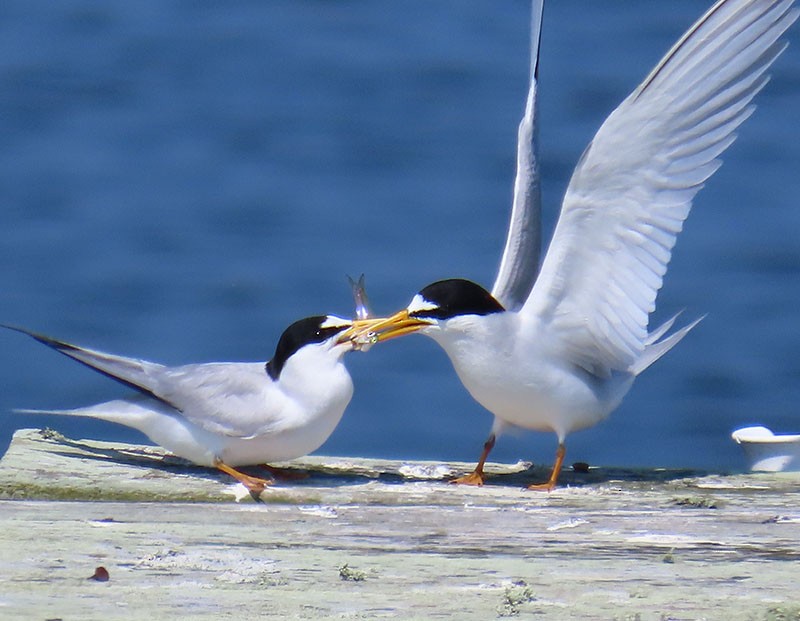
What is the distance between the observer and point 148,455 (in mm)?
4551

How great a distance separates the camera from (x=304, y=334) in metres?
4.61

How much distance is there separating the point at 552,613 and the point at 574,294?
188 centimetres

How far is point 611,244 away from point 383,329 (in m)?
0.75

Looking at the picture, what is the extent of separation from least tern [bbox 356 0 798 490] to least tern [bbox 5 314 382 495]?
Result: 0.17 metres

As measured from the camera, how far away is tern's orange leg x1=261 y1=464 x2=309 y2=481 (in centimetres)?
436

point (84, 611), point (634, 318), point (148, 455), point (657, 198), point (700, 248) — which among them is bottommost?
point (84, 611)

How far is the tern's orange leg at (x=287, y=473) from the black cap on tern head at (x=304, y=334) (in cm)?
30

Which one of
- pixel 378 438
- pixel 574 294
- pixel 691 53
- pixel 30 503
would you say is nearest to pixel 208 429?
pixel 30 503

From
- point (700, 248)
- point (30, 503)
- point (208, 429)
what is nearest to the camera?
point (30, 503)

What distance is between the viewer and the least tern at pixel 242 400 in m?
4.43

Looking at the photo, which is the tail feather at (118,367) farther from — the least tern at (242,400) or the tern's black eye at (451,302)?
the tern's black eye at (451,302)

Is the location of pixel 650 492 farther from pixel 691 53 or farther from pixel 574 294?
pixel 691 53

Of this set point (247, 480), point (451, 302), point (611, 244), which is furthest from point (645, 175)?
point (247, 480)

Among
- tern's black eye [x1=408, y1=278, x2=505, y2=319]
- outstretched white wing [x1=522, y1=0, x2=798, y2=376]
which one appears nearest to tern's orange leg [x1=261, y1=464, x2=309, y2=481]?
tern's black eye [x1=408, y1=278, x2=505, y2=319]
